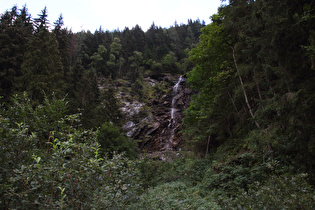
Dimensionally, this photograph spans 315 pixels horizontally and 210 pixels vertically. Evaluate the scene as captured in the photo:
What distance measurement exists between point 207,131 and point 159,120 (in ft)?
68.4

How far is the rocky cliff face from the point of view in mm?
27844

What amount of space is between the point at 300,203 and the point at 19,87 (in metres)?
17.7

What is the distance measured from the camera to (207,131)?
39.7 feet

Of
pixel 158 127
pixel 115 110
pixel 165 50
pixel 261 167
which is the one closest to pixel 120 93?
pixel 158 127

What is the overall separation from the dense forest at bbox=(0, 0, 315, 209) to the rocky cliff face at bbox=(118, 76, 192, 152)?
29.9 ft

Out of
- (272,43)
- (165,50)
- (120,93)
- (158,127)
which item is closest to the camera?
(272,43)

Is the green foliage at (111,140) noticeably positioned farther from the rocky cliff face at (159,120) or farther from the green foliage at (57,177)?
the green foliage at (57,177)

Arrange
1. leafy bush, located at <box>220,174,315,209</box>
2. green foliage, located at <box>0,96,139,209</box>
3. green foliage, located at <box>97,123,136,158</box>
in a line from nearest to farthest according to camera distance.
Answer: green foliage, located at <box>0,96,139,209</box> < leafy bush, located at <box>220,174,315,209</box> < green foliage, located at <box>97,123,136,158</box>

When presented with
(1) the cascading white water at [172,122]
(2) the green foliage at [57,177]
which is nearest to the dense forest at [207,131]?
(2) the green foliage at [57,177]

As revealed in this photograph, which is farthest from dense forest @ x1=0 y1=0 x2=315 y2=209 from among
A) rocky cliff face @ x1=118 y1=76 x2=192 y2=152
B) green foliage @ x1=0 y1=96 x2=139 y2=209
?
rocky cliff face @ x1=118 y1=76 x2=192 y2=152

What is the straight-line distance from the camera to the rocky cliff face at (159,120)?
27844 millimetres

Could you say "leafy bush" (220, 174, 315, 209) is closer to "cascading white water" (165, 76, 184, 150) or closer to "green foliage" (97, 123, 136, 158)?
"green foliage" (97, 123, 136, 158)

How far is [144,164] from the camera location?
13125 millimetres

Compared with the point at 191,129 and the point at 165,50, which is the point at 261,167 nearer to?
the point at 191,129
